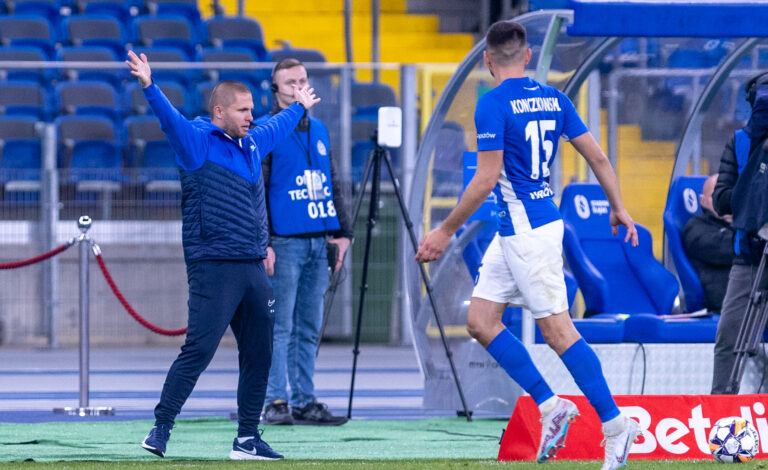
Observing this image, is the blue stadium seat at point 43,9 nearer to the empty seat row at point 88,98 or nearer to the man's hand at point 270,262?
the empty seat row at point 88,98

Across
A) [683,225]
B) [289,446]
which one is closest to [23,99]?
[683,225]

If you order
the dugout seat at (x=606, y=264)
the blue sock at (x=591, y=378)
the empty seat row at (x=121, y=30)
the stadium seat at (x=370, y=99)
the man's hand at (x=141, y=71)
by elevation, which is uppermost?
the empty seat row at (x=121, y=30)

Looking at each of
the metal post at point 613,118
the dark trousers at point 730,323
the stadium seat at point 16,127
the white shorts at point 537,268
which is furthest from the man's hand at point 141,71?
the stadium seat at point 16,127

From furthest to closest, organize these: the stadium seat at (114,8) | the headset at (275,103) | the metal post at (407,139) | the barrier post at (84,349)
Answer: the stadium seat at (114,8) < the metal post at (407,139) < the barrier post at (84,349) < the headset at (275,103)

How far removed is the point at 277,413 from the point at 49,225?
650 cm

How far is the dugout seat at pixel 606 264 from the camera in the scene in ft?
32.3

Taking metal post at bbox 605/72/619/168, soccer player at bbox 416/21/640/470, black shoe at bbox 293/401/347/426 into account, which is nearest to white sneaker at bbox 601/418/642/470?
soccer player at bbox 416/21/640/470

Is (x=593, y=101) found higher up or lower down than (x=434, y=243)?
higher up

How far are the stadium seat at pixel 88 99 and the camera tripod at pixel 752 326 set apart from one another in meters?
9.74

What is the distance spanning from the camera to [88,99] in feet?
53.1

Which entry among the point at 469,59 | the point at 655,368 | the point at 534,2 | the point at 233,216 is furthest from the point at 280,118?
the point at 534,2

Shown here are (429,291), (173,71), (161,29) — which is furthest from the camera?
(161,29)

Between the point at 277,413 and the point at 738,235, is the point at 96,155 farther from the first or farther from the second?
the point at 738,235

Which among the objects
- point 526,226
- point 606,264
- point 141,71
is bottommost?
point 606,264
